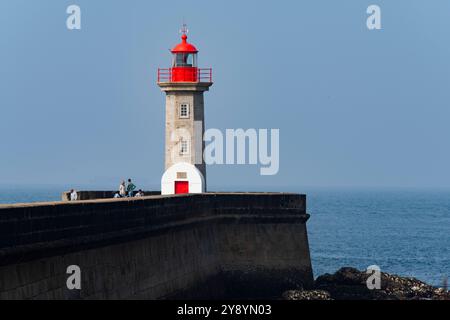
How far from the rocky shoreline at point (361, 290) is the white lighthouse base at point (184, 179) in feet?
18.8

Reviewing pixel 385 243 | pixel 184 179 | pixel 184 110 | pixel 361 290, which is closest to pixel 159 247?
pixel 361 290

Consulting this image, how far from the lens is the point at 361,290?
44062 mm

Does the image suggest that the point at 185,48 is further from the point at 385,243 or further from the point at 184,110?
the point at 385,243

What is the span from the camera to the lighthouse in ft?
153

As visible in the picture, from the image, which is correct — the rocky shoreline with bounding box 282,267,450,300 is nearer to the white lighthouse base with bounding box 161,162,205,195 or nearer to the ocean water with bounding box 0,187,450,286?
the white lighthouse base with bounding box 161,162,205,195

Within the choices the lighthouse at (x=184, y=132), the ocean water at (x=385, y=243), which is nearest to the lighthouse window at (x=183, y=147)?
the lighthouse at (x=184, y=132)

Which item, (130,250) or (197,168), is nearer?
(130,250)

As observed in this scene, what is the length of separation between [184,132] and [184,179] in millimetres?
1762
